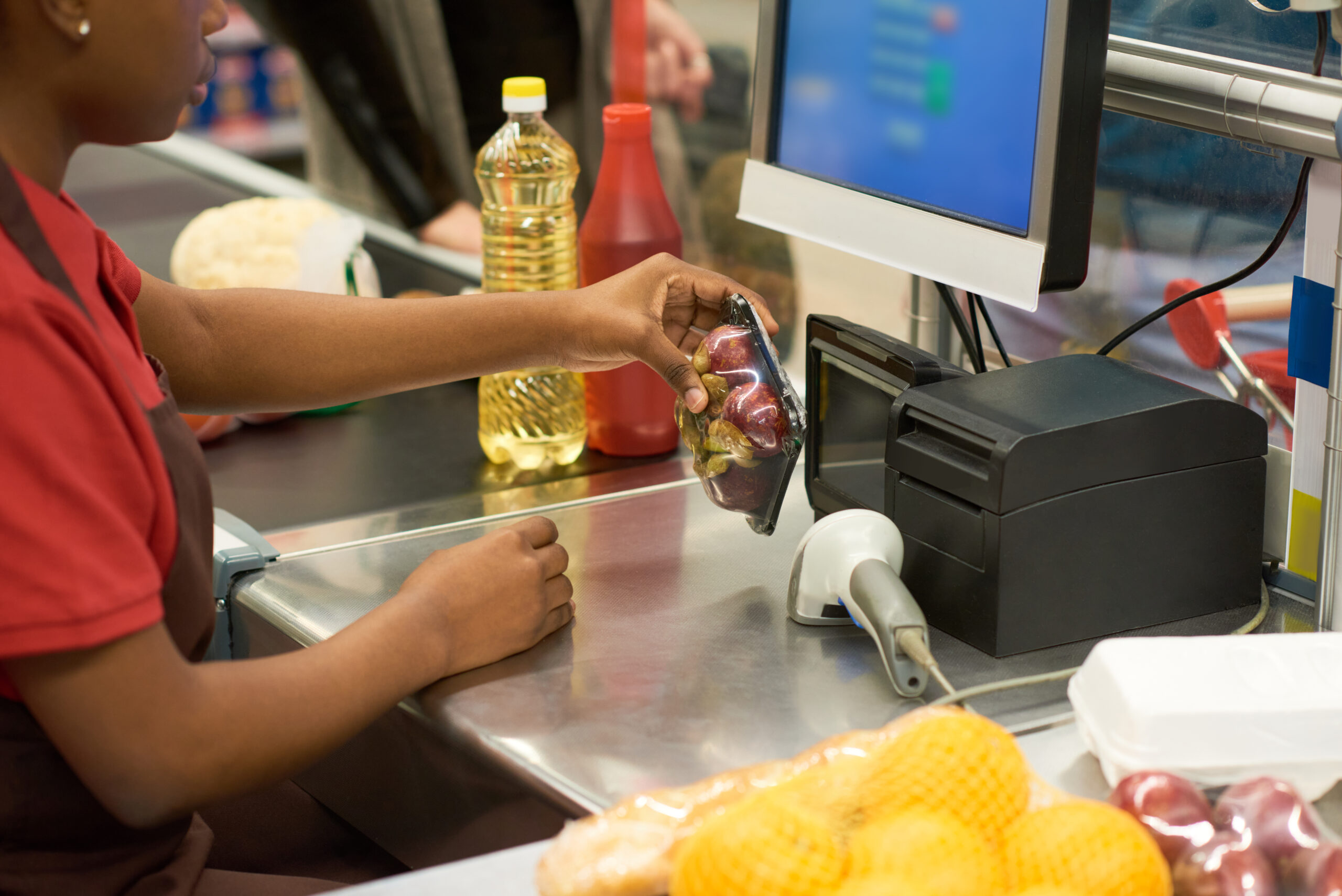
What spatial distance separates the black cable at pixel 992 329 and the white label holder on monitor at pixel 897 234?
0.17 meters

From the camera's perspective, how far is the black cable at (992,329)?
1209 millimetres

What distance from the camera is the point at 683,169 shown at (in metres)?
1.96

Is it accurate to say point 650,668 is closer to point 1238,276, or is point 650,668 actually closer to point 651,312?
point 651,312

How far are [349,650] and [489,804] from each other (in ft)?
0.45

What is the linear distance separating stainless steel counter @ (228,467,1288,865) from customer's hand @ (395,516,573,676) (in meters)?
0.02

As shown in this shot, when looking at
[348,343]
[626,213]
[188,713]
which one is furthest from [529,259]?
[188,713]

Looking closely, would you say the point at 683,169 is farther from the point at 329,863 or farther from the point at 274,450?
the point at 329,863

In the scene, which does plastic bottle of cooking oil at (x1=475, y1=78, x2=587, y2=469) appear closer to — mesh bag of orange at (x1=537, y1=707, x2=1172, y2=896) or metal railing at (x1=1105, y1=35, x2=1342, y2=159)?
metal railing at (x1=1105, y1=35, x2=1342, y2=159)

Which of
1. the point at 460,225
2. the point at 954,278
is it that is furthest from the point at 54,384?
the point at 460,225

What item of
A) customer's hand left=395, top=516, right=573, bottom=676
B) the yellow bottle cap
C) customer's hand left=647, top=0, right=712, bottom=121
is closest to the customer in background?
customer's hand left=647, top=0, right=712, bottom=121

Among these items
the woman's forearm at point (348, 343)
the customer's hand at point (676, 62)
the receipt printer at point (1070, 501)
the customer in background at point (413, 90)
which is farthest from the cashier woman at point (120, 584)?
the customer in background at point (413, 90)

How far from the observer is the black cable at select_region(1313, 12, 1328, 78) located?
3.16 feet

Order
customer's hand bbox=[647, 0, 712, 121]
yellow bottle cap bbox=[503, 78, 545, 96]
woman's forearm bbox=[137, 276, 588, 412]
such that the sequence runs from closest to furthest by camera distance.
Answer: woman's forearm bbox=[137, 276, 588, 412] < yellow bottle cap bbox=[503, 78, 545, 96] < customer's hand bbox=[647, 0, 712, 121]

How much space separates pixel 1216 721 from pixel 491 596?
46 cm
